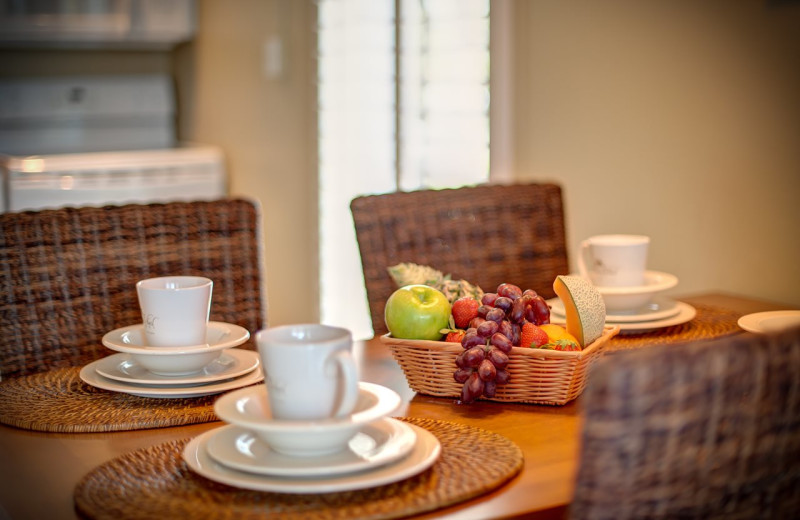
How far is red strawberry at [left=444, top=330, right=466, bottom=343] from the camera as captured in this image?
112cm

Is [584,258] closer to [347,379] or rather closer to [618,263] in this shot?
[618,263]

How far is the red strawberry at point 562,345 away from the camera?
1.08 m

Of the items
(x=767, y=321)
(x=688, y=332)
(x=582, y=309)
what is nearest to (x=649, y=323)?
(x=688, y=332)

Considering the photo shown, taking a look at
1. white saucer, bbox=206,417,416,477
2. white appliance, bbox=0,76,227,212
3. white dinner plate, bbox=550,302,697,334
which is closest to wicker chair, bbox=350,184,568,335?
white dinner plate, bbox=550,302,697,334

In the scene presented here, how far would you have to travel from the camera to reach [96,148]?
12.6 feet

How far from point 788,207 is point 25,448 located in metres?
1.92

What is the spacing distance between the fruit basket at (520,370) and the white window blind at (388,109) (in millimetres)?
1616

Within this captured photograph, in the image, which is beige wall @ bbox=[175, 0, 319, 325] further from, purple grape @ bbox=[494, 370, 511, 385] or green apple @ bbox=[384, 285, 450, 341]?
purple grape @ bbox=[494, 370, 511, 385]

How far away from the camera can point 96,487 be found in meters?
0.83

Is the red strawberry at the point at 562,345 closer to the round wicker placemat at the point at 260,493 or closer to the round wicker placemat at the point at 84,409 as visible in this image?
the round wicker placemat at the point at 260,493

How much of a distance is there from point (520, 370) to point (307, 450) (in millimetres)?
322

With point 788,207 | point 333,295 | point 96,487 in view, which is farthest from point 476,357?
point 333,295

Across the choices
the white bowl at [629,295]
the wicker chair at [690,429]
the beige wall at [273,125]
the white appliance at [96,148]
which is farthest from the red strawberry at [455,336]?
the white appliance at [96,148]

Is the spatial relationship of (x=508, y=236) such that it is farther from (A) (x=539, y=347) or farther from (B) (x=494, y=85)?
(B) (x=494, y=85)
